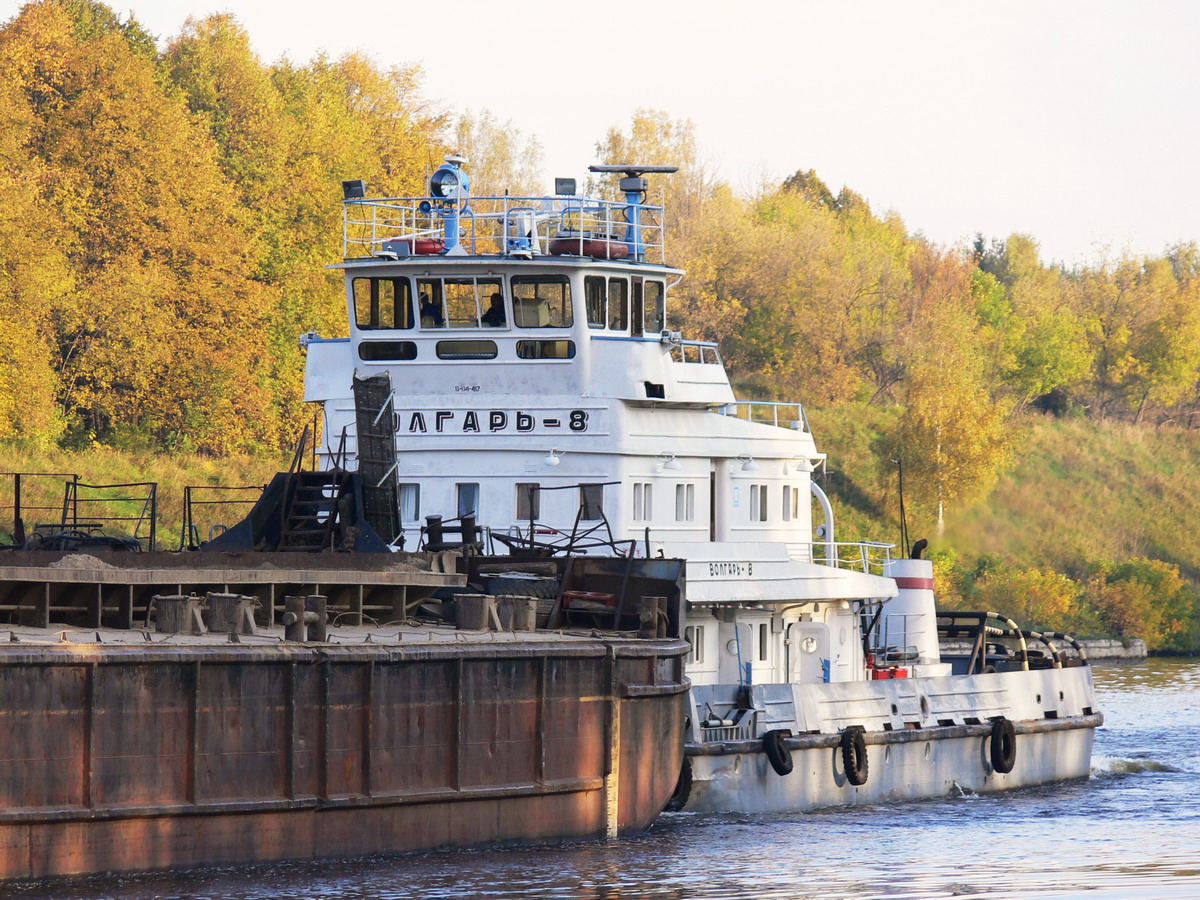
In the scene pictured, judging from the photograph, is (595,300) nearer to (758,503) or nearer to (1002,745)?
(758,503)

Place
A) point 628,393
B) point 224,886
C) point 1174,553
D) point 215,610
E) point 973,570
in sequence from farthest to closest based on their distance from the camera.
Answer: point 1174,553
point 973,570
point 628,393
point 215,610
point 224,886

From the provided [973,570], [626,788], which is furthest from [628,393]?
[973,570]

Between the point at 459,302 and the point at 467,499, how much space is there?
8.96 ft

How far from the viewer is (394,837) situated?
19.0 meters

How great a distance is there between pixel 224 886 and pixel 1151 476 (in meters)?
61.2

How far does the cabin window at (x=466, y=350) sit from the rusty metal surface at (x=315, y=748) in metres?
6.09

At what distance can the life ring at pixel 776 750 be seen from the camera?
23891 millimetres

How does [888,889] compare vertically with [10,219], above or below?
below

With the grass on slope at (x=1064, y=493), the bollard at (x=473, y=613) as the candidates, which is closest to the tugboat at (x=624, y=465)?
the bollard at (x=473, y=613)

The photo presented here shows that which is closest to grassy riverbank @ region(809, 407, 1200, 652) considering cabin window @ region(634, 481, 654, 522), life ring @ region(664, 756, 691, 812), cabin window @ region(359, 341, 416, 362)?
cabin window @ region(634, 481, 654, 522)

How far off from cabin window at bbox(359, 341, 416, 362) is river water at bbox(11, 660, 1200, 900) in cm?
754

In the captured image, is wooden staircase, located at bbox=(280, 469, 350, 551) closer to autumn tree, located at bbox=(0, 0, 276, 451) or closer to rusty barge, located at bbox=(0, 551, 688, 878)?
rusty barge, located at bbox=(0, 551, 688, 878)

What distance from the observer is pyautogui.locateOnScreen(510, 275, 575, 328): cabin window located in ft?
86.1

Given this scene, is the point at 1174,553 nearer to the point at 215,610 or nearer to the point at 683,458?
the point at 683,458
